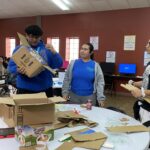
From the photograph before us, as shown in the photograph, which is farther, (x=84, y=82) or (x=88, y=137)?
(x=84, y=82)

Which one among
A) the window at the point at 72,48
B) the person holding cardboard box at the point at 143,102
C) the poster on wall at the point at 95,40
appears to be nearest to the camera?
the person holding cardboard box at the point at 143,102

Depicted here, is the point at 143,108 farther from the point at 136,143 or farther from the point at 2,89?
the point at 2,89

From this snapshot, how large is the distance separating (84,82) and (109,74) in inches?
194

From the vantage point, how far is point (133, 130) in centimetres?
184

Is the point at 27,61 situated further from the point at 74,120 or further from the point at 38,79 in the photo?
the point at 74,120

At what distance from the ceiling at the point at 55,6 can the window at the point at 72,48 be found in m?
1.04

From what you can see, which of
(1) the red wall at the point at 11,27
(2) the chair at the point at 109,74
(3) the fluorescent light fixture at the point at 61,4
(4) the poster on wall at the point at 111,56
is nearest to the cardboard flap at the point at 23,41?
(3) the fluorescent light fixture at the point at 61,4

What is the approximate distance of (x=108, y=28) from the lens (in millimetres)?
8070

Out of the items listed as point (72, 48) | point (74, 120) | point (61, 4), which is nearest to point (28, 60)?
point (74, 120)

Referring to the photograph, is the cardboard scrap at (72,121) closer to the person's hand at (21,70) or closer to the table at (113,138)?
the table at (113,138)

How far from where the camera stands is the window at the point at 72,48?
885cm

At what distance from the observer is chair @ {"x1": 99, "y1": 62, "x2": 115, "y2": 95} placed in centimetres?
784

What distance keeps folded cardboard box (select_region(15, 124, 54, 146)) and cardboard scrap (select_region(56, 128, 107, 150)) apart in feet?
0.44

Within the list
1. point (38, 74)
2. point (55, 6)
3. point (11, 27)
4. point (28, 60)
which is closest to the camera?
point (28, 60)
